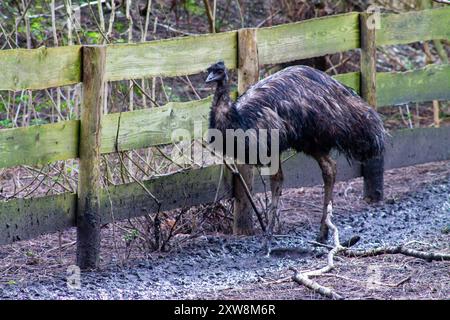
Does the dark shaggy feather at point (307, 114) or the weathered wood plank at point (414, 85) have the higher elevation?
the weathered wood plank at point (414, 85)

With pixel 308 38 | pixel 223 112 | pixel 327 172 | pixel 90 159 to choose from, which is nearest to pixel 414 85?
pixel 308 38

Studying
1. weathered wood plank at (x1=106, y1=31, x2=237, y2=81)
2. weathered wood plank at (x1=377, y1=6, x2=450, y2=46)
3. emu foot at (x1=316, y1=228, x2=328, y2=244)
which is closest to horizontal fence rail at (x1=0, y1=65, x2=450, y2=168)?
weathered wood plank at (x1=106, y1=31, x2=237, y2=81)

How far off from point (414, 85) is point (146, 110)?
124 inches

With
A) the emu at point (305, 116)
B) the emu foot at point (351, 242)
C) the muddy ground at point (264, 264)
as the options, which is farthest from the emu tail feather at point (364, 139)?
the emu foot at point (351, 242)

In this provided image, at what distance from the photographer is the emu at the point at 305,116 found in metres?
7.30

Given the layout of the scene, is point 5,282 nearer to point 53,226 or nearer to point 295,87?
point 53,226

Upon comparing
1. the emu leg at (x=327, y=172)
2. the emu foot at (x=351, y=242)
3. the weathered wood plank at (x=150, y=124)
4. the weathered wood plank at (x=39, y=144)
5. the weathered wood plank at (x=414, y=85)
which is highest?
the weathered wood plank at (x=414, y=85)

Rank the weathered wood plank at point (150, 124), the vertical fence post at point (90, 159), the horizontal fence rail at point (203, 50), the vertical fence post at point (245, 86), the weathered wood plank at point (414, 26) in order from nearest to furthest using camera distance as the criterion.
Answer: the horizontal fence rail at point (203, 50), the vertical fence post at point (90, 159), the weathered wood plank at point (150, 124), the vertical fence post at point (245, 86), the weathered wood plank at point (414, 26)

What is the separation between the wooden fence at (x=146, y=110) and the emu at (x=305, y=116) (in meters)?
0.38

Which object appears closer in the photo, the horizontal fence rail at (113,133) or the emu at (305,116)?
the horizontal fence rail at (113,133)

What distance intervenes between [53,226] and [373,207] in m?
3.32

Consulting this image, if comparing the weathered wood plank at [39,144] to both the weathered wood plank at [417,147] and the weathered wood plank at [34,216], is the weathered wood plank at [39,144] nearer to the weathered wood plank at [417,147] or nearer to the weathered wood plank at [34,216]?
the weathered wood plank at [34,216]
